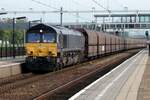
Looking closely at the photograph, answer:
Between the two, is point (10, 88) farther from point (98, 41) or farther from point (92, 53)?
point (98, 41)

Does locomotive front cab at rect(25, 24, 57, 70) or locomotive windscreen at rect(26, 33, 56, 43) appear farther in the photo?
locomotive windscreen at rect(26, 33, 56, 43)

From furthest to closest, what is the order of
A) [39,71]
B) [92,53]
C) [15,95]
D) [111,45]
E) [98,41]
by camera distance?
1. [111,45]
2. [98,41]
3. [92,53]
4. [39,71]
5. [15,95]

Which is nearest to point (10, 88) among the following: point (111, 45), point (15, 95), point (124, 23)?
point (15, 95)

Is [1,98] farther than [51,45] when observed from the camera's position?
No

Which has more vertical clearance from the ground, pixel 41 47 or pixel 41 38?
pixel 41 38

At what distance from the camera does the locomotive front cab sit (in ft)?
96.7

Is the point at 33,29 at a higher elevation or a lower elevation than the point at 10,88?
higher

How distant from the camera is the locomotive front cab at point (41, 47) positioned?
29.5m

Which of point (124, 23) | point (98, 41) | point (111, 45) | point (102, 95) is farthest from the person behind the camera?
point (124, 23)

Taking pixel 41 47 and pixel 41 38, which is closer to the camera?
pixel 41 47

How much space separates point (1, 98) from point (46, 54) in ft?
44.9

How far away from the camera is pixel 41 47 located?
98.0ft

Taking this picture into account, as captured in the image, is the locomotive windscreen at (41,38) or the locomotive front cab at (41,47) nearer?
the locomotive front cab at (41,47)

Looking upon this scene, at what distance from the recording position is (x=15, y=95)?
17.2 meters
